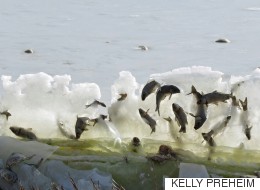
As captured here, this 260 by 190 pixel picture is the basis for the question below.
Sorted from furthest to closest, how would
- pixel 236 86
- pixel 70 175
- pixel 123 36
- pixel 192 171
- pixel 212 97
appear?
pixel 123 36 < pixel 236 86 < pixel 212 97 < pixel 70 175 < pixel 192 171

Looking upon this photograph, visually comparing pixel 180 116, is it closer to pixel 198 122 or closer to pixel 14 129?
pixel 198 122

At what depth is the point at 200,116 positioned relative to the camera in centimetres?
356

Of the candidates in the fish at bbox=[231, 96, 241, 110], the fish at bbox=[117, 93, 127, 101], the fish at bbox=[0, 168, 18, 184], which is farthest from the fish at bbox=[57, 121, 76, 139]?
the fish at bbox=[231, 96, 241, 110]

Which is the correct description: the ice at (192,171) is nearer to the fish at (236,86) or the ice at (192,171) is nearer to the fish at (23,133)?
the fish at (236,86)

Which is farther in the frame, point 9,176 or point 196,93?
point 196,93

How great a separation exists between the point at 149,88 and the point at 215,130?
0.36m

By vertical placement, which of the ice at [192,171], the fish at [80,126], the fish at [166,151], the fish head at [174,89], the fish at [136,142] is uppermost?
the fish head at [174,89]

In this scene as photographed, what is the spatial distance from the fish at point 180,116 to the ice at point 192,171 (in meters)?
0.28

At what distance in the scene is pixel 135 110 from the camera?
3.73 metres

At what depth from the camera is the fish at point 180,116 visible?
3.55 meters

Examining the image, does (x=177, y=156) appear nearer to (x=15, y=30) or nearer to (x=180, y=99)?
(x=180, y=99)

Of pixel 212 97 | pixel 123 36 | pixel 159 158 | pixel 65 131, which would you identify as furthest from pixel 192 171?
pixel 123 36

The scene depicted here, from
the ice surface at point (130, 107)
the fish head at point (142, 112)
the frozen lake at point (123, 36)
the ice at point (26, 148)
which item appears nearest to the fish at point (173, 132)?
the ice surface at point (130, 107)

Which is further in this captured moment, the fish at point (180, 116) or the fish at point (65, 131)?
the fish at point (65, 131)
